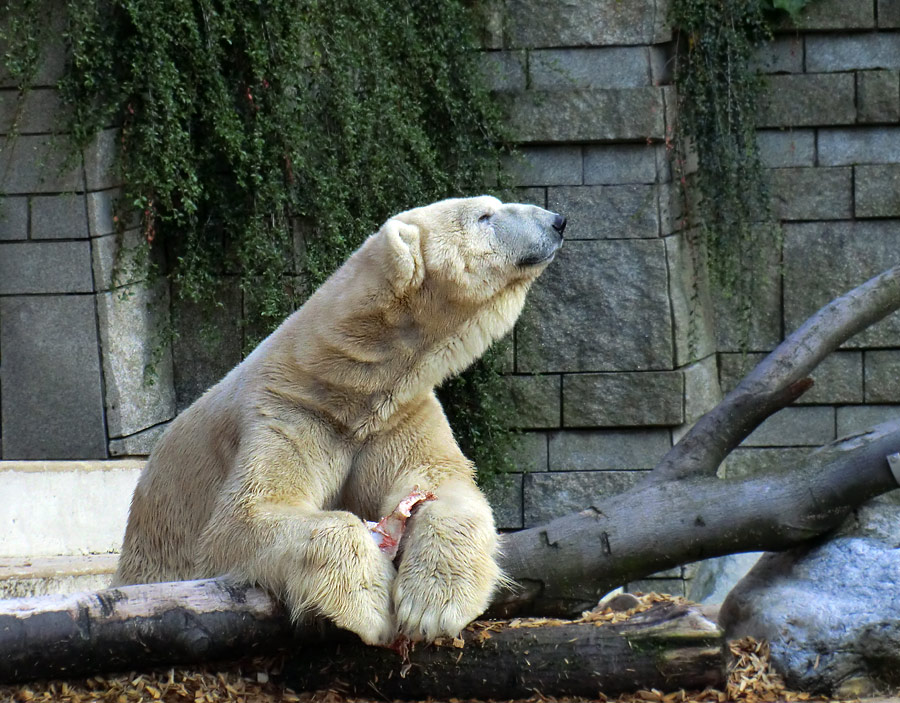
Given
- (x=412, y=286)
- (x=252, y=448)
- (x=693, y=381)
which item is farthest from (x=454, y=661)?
(x=693, y=381)

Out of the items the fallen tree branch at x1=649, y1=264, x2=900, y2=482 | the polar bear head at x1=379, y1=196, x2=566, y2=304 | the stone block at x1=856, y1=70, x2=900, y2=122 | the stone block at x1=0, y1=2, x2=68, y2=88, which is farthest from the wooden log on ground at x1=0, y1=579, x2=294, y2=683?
the stone block at x1=856, y1=70, x2=900, y2=122

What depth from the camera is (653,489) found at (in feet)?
10.3

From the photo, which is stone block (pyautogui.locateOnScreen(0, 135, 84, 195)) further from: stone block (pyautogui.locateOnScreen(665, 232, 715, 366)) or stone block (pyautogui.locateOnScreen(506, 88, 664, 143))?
stone block (pyautogui.locateOnScreen(665, 232, 715, 366))

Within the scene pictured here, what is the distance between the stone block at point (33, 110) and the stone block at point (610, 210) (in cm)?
216

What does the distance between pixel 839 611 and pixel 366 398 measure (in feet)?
4.58

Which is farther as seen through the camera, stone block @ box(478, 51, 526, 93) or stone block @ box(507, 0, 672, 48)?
stone block @ box(478, 51, 526, 93)

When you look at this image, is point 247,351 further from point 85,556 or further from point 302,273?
point 85,556

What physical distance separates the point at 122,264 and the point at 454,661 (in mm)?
2696

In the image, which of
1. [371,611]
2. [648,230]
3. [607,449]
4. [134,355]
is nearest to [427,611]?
[371,611]

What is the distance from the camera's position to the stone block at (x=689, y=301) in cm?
502

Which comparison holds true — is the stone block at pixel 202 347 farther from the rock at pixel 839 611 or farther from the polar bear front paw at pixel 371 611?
the polar bear front paw at pixel 371 611

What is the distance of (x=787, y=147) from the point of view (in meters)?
5.19

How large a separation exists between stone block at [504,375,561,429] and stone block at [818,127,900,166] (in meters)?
1.65

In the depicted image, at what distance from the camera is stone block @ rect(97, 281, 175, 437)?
4645mm
